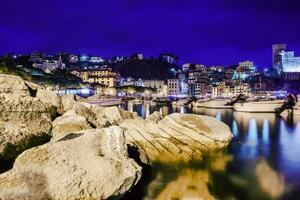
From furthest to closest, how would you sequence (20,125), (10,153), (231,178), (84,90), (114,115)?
(84,90) → (114,115) → (231,178) → (20,125) → (10,153)

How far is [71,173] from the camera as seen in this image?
10148 mm

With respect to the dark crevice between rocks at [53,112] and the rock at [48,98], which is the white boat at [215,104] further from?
the dark crevice between rocks at [53,112]

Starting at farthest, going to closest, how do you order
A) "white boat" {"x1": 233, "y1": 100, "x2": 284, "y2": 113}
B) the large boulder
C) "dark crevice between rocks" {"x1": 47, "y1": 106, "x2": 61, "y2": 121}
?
"white boat" {"x1": 233, "y1": 100, "x2": 284, "y2": 113}, the large boulder, "dark crevice between rocks" {"x1": 47, "y1": 106, "x2": 61, "y2": 121}

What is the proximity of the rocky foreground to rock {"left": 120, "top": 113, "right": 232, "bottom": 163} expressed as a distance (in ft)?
0.20

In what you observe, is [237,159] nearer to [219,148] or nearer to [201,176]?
[219,148]

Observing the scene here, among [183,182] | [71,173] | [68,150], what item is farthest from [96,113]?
[71,173]

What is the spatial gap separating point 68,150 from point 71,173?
1131mm

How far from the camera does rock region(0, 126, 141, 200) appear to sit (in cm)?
979

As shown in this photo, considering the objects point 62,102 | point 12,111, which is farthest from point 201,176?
point 62,102

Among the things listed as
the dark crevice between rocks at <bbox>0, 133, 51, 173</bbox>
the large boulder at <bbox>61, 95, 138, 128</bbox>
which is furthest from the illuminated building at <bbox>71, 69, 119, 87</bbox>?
the dark crevice between rocks at <bbox>0, 133, 51, 173</bbox>

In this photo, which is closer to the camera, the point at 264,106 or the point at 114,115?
the point at 114,115

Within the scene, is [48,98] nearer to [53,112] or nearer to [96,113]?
[53,112]

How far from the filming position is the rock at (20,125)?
1287 centimetres

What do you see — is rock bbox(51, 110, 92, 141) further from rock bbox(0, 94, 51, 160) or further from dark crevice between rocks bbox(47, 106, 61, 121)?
dark crevice between rocks bbox(47, 106, 61, 121)
